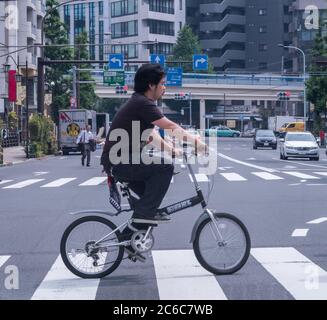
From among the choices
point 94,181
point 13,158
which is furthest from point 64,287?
point 13,158

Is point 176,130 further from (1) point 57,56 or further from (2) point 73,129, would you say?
(1) point 57,56

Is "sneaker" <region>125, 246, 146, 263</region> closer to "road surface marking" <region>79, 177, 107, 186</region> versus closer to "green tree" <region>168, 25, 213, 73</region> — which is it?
"road surface marking" <region>79, 177, 107, 186</region>

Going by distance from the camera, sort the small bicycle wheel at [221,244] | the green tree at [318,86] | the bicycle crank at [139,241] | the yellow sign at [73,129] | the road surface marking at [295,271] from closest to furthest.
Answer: the road surface marking at [295,271] < the bicycle crank at [139,241] < the small bicycle wheel at [221,244] < the yellow sign at [73,129] < the green tree at [318,86]

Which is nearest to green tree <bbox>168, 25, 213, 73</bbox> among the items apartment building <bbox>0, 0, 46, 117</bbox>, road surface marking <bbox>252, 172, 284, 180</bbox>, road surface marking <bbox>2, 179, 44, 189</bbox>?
apartment building <bbox>0, 0, 46, 117</bbox>

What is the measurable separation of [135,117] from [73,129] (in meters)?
46.8

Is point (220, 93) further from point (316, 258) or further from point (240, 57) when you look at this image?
point (316, 258)

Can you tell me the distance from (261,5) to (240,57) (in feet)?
25.9

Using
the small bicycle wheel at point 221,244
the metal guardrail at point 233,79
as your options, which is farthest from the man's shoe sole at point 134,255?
the metal guardrail at point 233,79

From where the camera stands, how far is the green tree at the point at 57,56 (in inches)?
2635

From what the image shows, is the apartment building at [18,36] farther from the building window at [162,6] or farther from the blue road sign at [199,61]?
the blue road sign at [199,61]

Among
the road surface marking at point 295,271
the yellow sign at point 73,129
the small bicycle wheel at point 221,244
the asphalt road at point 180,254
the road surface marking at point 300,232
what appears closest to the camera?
the road surface marking at point 295,271

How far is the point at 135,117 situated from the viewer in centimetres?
855

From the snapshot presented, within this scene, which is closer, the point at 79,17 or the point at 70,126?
the point at 70,126

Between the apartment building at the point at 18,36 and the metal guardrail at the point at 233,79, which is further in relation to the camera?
the metal guardrail at the point at 233,79
